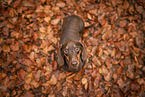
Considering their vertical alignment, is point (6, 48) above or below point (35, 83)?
above

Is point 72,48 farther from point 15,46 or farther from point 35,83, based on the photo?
point 15,46

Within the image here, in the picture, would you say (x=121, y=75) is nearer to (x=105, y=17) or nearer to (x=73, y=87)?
(x=73, y=87)

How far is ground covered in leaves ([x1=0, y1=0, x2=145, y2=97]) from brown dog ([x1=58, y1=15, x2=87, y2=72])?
28 cm

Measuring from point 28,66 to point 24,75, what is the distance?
5.8 inches

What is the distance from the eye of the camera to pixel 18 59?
161 cm

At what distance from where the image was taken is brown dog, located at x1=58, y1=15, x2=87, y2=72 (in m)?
1.17

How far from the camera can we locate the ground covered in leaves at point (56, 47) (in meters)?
1.53

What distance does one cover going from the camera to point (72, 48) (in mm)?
1171

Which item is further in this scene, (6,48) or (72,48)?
(6,48)

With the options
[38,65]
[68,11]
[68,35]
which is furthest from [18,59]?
[68,11]

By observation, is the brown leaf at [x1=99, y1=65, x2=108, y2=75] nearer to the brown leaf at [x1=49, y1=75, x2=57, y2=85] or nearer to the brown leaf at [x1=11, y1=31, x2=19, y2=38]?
the brown leaf at [x1=49, y1=75, x2=57, y2=85]

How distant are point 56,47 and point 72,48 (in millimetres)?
569

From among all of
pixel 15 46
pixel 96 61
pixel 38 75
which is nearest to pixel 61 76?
pixel 38 75

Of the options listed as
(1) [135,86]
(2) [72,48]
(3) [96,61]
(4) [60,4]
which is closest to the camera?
(2) [72,48]
